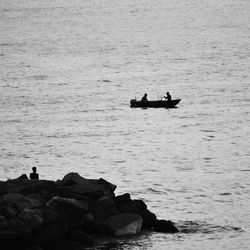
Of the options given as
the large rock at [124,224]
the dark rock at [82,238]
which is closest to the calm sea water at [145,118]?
the large rock at [124,224]

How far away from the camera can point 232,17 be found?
534 feet

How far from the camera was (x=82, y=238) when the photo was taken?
98.9 ft

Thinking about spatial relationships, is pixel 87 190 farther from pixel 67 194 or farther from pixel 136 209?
pixel 136 209

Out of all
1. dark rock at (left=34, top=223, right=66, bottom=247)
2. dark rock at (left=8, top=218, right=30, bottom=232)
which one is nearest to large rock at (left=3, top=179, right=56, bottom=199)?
dark rock at (left=34, top=223, right=66, bottom=247)

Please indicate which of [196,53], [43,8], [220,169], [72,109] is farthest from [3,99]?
[43,8]

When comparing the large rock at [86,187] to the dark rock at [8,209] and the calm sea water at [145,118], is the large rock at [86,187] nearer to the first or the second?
the calm sea water at [145,118]

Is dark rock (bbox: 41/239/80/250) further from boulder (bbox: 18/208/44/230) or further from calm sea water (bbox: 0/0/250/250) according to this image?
calm sea water (bbox: 0/0/250/250)

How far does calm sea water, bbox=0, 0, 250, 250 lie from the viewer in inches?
1575

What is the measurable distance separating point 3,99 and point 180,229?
45.5 meters

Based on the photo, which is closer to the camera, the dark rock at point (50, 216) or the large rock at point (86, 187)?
the dark rock at point (50, 216)

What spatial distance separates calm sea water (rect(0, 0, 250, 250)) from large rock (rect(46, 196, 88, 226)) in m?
1.67

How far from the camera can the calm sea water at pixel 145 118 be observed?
40000 mm

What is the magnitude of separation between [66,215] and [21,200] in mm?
1630

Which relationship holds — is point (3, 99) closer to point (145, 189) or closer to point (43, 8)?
point (145, 189)
